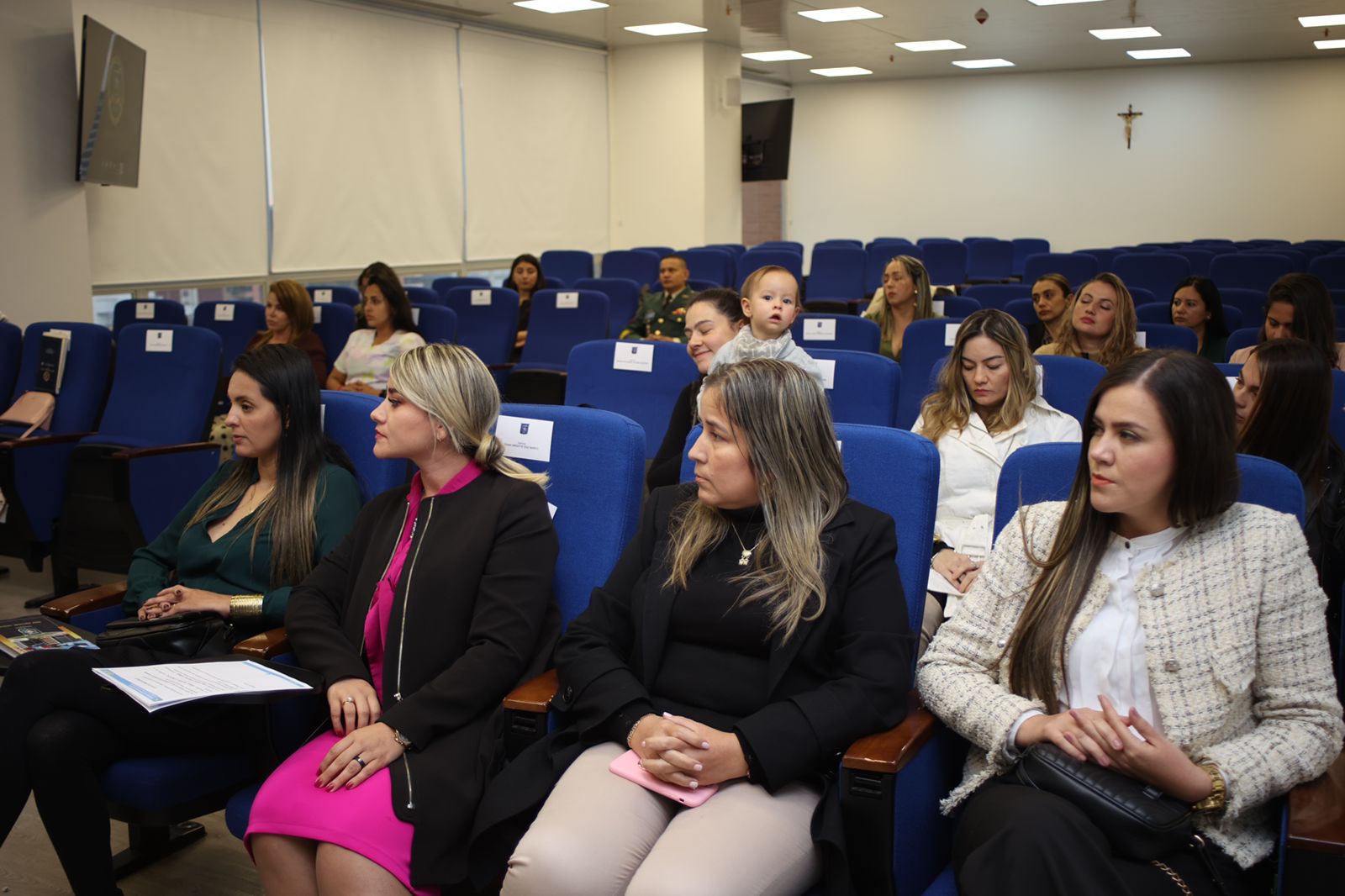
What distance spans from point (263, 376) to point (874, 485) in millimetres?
1335

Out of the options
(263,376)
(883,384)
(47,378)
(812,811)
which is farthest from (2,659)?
(47,378)

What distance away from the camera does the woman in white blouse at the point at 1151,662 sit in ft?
4.91

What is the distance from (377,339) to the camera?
17.6ft

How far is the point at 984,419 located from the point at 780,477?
4.07 ft

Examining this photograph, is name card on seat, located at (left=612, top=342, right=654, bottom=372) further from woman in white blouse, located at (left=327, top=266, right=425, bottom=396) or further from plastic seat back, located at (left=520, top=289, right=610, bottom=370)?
plastic seat back, located at (left=520, top=289, right=610, bottom=370)

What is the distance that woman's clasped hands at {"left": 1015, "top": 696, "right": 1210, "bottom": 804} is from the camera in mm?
1497

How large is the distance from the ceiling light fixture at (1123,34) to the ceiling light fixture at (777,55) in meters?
3.30

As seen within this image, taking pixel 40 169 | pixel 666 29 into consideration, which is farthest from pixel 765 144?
pixel 40 169

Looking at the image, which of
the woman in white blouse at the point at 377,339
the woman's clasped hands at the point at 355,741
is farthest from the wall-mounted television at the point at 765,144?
the woman's clasped hands at the point at 355,741

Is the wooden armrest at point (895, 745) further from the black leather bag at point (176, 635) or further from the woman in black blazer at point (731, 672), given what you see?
the black leather bag at point (176, 635)

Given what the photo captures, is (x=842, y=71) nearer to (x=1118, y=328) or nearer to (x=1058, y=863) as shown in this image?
(x=1118, y=328)

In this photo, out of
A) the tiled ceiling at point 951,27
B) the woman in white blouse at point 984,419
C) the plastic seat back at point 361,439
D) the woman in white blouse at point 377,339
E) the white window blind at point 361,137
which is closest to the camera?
the plastic seat back at point 361,439

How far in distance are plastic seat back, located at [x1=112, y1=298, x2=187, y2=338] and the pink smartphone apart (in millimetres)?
5117

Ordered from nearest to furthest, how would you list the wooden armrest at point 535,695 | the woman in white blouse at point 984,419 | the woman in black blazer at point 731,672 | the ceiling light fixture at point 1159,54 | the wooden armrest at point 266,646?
the woman in black blazer at point 731,672 → the wooden armrest at point 535,695 → the wooden armrest at point 266,646 → the woman in white blouse at point 984,419 → the ceiling light fixture at point 1159,54
